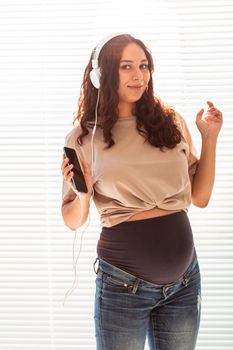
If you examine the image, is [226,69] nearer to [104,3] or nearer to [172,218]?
[104,3]

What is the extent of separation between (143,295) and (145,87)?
0.63 m

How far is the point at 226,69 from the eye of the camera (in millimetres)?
1685

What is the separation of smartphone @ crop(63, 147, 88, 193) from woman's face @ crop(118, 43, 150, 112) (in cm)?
25

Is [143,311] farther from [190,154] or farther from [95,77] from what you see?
[95,77]

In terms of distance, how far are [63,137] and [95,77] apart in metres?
0.40

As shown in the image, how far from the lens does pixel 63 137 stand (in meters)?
1.76

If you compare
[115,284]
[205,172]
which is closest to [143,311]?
[115,284]

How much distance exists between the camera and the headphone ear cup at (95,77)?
1.41 m

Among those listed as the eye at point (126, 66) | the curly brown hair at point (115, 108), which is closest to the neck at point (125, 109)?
the curly brown hair at point (115, 108)

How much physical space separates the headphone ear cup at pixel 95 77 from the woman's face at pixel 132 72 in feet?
0.22

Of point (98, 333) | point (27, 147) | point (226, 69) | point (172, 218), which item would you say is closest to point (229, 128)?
point (226, 69)

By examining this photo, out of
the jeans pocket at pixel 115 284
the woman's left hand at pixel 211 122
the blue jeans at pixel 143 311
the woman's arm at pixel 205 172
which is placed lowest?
the blue jeans at pixel 143 311

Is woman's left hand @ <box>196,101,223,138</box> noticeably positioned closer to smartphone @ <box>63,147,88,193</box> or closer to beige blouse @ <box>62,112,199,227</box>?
beige blouse @ <box>62,112,199,227</box>

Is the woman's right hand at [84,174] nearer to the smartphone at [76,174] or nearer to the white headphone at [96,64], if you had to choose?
the smartphone at [76,174]
